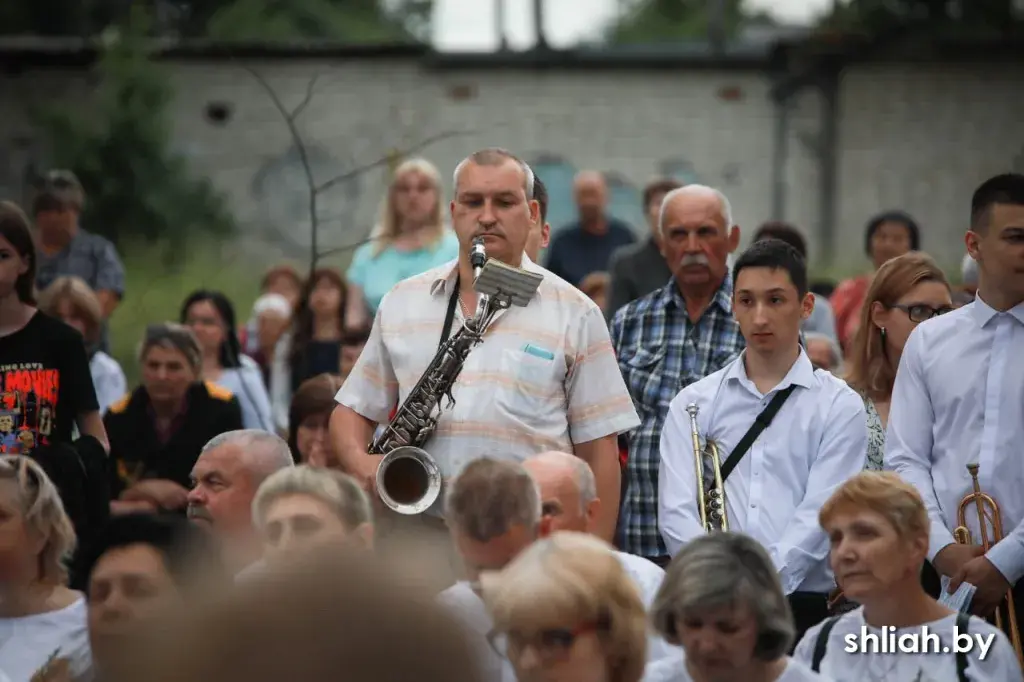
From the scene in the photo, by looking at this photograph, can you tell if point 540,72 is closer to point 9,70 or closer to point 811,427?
point 9,70

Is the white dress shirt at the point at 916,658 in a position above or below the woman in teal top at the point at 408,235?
below

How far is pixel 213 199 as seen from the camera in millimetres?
25578

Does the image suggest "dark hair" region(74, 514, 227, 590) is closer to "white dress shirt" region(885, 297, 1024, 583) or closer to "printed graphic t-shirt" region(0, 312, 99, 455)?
"printed graphic t-shirt" region(0, 312, 99, 455)

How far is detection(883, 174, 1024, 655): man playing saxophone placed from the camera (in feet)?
19.9

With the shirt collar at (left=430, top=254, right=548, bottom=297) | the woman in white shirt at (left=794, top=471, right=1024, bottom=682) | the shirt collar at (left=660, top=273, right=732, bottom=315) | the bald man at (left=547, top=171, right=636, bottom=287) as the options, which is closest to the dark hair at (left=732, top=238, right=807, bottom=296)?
the shirt collar at (left=660, top=273, right=732, bottom=315)

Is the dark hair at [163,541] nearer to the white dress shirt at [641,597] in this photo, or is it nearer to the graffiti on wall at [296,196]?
the white dress shirt at [641,597]

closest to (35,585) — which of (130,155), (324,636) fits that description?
(324,636)

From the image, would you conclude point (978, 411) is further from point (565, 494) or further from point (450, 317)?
point (450, 317)

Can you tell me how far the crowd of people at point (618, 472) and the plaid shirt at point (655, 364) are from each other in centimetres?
1

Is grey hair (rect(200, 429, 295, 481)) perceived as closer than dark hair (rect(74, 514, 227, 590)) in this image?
No

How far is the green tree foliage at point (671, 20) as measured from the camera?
185 feet

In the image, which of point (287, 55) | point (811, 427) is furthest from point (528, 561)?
point (287, 55)

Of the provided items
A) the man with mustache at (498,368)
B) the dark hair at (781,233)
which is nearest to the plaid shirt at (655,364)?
the man with mustache at (498,368)

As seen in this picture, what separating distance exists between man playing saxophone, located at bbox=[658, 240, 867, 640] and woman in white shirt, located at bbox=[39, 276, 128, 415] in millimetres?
4449
